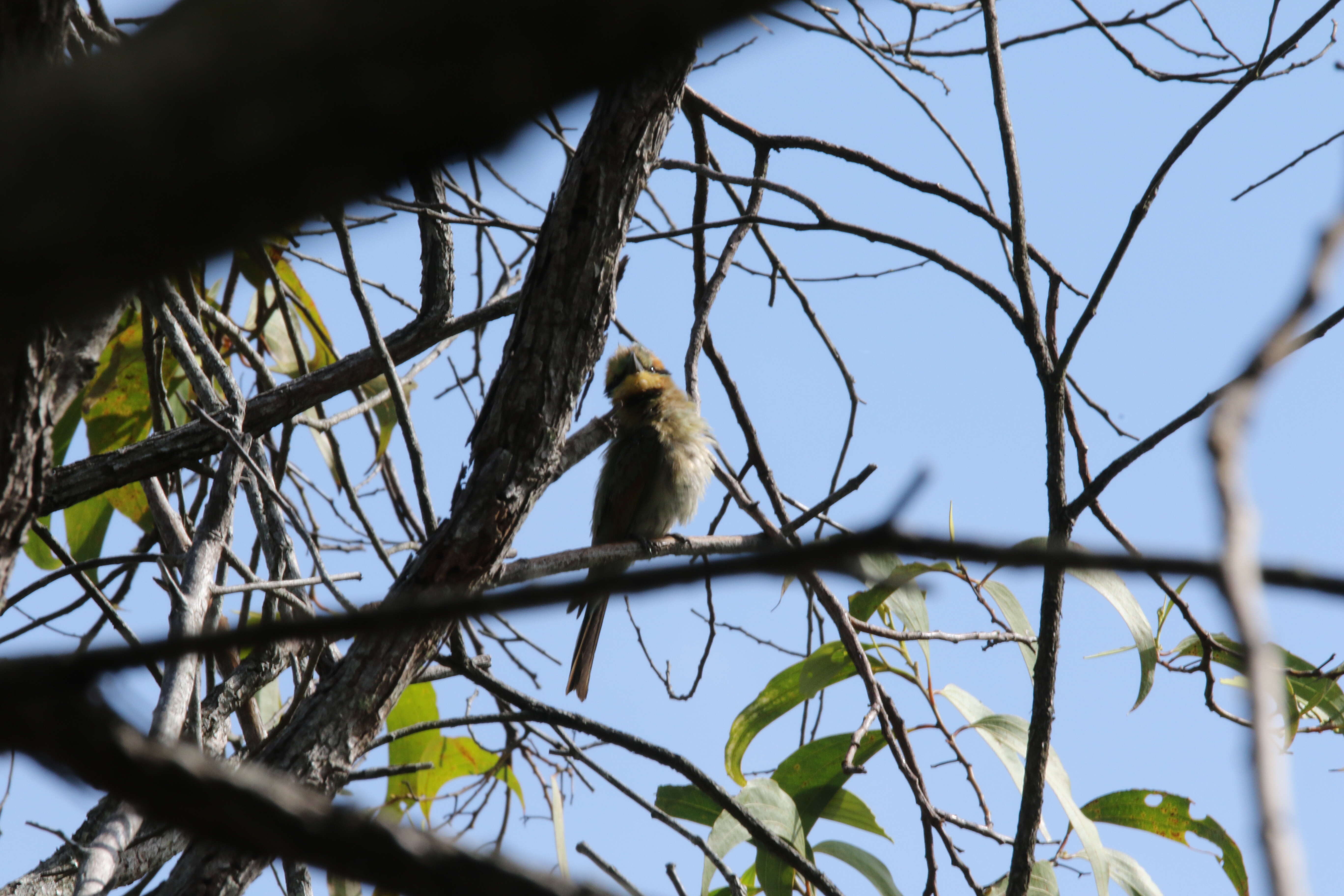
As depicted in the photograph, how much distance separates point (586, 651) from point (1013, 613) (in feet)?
7.00

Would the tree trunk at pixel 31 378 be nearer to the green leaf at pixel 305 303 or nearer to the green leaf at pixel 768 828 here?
the green leaf at pixel 768 828

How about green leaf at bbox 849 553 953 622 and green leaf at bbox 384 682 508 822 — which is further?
green leaf at bbox 384 682 508 822

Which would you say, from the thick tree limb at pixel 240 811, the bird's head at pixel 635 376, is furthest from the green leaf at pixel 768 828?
the bird's head at pixel 635 376

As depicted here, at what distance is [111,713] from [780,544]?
5.95 feet

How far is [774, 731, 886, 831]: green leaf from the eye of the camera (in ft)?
8.05

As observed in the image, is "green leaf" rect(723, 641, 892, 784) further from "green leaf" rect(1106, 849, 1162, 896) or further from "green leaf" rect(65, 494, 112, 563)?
"green leaf" rect(65, 494, 112, 563)

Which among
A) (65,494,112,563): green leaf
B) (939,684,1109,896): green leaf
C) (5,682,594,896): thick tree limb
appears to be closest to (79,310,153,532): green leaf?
(65,494,112,563): green leaf

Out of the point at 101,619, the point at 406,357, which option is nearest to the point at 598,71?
the point at 406,357

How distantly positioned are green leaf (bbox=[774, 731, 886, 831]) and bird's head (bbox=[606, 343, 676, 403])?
98.4 inches

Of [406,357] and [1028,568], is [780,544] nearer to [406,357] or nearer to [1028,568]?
[406,357]

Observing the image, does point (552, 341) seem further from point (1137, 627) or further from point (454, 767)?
point (454, 767)

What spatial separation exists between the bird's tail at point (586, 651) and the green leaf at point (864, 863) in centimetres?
181

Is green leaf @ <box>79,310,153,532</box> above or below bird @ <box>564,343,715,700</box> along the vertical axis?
below

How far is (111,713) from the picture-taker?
551 millimetres
